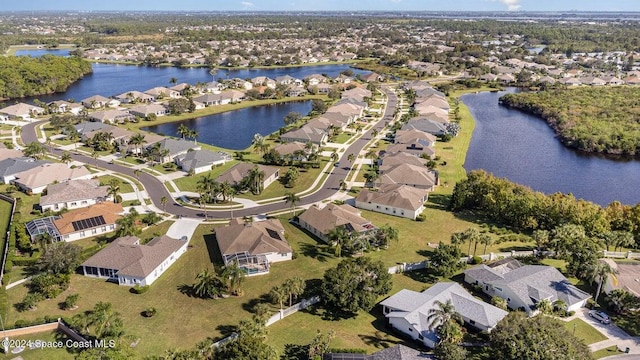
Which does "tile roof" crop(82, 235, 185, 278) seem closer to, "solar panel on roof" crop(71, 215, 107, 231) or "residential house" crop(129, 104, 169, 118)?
"solar panel on roof" crop(71, 215, 107, 231)

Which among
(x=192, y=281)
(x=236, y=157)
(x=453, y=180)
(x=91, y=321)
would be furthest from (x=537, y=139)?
(x=91, y=321)

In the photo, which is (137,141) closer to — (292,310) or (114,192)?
(114,192)

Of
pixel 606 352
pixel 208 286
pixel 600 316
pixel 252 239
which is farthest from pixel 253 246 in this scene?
pixel 600 316

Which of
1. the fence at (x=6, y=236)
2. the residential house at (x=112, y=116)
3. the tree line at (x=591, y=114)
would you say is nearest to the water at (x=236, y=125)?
the residential house at (x=112, y=116)

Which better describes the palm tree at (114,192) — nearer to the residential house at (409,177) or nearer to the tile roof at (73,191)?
the tile roof at (73,191)

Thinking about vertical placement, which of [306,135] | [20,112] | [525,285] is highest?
[20,112]

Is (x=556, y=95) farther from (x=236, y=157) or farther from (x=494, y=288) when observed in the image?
(x=494, y=288)
